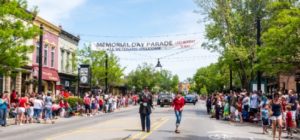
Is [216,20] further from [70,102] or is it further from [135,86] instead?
[135,86]

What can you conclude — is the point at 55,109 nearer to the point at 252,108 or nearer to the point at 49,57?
the point at 252,108

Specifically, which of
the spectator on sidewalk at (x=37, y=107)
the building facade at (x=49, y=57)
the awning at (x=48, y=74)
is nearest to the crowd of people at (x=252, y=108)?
the spectator on sidewalk at (x=37, y=107)

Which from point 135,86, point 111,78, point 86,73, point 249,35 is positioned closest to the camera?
point 249,35

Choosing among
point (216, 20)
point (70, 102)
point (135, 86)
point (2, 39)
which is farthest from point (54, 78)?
point (135, 86)

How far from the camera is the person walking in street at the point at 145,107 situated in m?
17.7

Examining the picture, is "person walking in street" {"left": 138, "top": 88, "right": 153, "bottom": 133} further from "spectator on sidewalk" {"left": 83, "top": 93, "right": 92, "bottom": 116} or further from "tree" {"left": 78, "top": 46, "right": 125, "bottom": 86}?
"tree" {"left": 78, "top": 46, "right": 125, "bottom": 86}

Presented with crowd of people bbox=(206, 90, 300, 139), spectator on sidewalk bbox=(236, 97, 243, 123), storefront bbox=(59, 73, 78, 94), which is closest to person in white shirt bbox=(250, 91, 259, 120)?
crowd of people bbox=(206, 90, 300, 139)

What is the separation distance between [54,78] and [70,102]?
14361mm

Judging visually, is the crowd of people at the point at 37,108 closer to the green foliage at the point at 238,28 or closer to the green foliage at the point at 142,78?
the green foliage at the point at 238,28

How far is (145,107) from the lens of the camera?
17.8 m

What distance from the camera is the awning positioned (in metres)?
41.4

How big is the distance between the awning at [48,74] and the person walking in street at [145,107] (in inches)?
990

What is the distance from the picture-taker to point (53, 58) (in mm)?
47656

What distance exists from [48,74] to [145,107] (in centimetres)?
2894
